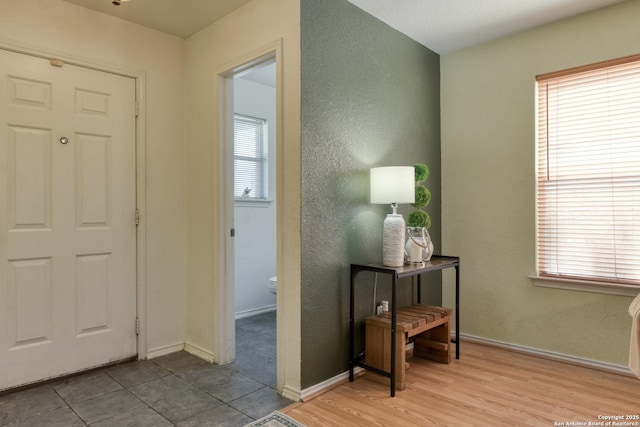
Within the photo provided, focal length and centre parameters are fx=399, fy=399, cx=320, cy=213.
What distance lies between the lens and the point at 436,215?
11.3 feet

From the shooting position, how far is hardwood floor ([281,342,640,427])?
80.7 inches

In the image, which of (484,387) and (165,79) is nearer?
(484,387)

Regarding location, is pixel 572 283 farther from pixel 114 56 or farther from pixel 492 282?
pixel 114 56

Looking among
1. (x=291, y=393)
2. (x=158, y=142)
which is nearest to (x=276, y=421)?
(x=291, y=393)

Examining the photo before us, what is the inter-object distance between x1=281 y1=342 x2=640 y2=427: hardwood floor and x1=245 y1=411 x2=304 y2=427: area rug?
5 cm

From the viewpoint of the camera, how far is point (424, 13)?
107 inches

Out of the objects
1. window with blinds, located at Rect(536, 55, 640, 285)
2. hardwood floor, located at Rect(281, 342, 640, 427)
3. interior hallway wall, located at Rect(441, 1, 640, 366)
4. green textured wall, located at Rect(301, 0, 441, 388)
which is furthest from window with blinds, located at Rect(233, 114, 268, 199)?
window with blinds, located at Rect(536, 55, 640, 285)

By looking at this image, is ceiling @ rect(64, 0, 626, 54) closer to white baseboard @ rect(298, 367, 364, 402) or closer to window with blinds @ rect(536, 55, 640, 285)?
window with blinds @ rect(536, 55, 640, 285)

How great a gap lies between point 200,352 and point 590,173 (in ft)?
9.98

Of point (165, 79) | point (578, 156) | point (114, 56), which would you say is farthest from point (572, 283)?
point (114, 56)

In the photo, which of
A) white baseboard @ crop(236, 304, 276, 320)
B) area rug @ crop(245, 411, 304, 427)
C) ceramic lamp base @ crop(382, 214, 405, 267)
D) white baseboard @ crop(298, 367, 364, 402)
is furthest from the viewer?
white baseboard @ crop(236, 304, 276, 320)

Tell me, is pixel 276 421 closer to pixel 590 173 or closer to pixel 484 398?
pixel 484 398

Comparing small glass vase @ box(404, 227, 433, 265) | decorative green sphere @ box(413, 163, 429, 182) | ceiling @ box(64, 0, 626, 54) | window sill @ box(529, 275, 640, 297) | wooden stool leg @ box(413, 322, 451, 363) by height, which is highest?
ceiling @ box(64, 0, 626, 54)

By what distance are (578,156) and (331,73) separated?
1.83 m
